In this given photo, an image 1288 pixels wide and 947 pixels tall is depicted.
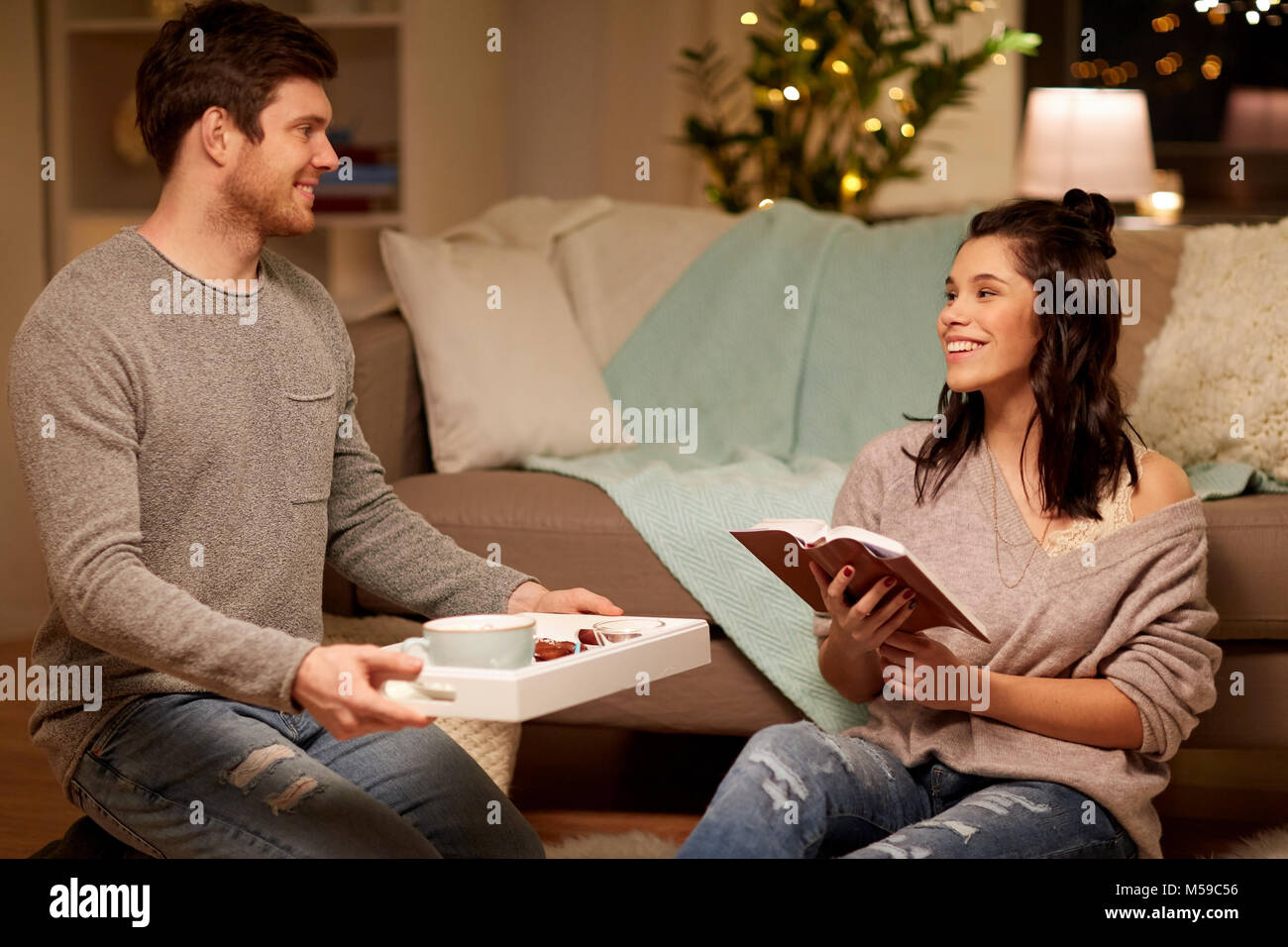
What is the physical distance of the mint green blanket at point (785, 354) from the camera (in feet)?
7.59

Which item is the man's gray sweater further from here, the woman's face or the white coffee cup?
the woman's face

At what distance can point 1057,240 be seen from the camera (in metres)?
1.51

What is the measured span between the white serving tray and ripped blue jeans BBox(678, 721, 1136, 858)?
15 centimetres

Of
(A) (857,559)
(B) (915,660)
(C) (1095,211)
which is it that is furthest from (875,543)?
(C) (1095,211)

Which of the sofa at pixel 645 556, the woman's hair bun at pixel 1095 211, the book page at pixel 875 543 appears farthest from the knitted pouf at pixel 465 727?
the woman's hair bun at pixel 1095 211

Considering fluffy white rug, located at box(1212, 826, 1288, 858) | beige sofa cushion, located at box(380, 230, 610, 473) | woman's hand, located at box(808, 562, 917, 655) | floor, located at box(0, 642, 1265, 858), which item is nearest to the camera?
woman's hand, located at box(808, 562, 917, 655)

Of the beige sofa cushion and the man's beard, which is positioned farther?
the beige sofa cushion

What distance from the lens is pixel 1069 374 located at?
1.51 m

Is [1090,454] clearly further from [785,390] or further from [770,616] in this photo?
[785,390]

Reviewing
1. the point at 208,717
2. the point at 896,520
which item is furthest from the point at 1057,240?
the point at 208,717

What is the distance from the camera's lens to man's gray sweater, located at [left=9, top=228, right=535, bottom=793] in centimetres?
112

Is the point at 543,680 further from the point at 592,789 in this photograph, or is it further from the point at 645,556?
the point at 592,789

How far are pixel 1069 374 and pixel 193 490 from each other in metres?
0.95

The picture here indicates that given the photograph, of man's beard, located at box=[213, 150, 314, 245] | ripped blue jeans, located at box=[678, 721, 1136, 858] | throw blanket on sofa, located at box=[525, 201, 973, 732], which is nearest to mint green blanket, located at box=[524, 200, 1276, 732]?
throw blanket on sofa, located at box=[525, 201, 973, 732]
